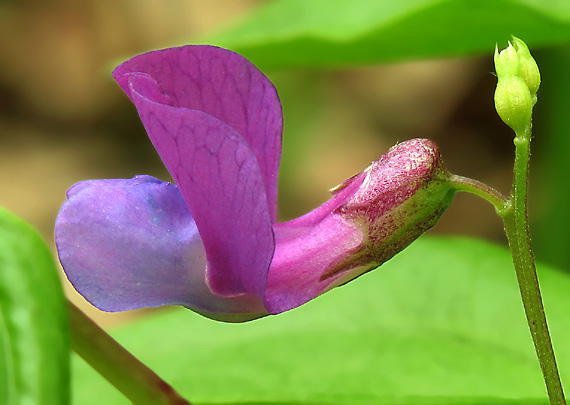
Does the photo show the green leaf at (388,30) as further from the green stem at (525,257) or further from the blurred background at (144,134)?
the blurred background at (144,134)

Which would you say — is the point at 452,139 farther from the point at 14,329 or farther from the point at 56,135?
the point at 14,329

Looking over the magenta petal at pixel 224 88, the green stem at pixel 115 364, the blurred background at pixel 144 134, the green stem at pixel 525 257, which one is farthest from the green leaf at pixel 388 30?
the blurred background at pixel 144 134

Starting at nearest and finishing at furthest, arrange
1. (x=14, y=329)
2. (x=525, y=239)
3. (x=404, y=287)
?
(x=14, y=329) → (x=525, y=239) → (x=404, y=287)

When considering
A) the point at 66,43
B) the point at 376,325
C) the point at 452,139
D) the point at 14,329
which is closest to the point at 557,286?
the point at 376,325

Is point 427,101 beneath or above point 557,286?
beneath

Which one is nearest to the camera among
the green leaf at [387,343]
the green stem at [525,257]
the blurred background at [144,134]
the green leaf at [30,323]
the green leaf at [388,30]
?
the green leaf at [30,323]

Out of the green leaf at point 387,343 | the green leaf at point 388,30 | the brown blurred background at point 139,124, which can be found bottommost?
the brown blurred background at point 139,124

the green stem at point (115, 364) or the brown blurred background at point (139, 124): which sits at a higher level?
the green stem at point (115, 364)

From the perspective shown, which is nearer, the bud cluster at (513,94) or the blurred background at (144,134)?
the bud cluster at (513,94)
